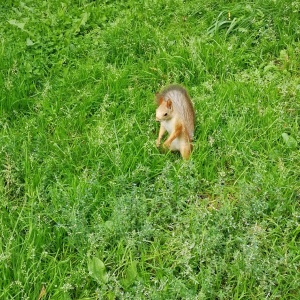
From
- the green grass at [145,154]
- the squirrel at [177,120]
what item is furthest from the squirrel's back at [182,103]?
the green grass at [145,154]

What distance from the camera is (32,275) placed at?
3049 millimetres

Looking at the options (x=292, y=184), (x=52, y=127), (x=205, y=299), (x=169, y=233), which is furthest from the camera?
(x=52, y=127)

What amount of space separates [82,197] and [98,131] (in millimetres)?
698

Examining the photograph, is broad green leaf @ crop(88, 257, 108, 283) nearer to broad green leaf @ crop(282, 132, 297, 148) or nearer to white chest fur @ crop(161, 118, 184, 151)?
white chest fur @ crop(161, 118, 184, 151)

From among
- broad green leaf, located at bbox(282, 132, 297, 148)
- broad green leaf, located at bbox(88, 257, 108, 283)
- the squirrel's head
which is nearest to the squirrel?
the squirrel's head

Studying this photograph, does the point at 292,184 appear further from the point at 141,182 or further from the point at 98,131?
the point at 98,131

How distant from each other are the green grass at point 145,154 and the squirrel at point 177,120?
9 centimetres

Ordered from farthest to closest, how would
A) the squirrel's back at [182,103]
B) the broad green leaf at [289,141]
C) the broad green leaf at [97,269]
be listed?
the squirrel's back at [182,103]
the broad green leaf at [289,141]
the broad green leaf at [97,269]

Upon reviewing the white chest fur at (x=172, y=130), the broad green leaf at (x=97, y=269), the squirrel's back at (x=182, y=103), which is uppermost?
the squirrel's back at (x=182, y=103)

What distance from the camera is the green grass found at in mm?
3074

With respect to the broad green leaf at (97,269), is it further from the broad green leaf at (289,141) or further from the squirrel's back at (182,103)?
the broad green leaf at (289,141)

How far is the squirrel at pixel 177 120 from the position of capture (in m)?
3.92

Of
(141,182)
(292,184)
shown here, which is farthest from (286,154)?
(141,182)

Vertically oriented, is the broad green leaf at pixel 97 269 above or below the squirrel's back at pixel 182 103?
below
